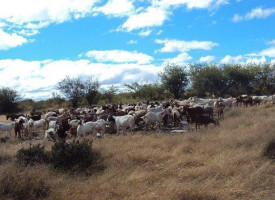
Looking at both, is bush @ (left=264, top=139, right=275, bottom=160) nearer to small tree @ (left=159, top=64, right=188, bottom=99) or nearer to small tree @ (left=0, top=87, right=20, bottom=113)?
small tree @ (left=159, top=64, right=188, bottom=99)

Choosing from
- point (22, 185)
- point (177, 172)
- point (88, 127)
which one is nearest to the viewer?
point (22, 185)

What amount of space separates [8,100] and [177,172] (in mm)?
50050

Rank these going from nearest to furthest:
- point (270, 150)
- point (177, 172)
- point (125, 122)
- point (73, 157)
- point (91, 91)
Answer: point (177, 172), point (270, 150), point (73, 157), point (125, 122), point (91, 91)

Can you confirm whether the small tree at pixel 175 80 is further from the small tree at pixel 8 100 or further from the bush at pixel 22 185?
the bush at pixel 22 185

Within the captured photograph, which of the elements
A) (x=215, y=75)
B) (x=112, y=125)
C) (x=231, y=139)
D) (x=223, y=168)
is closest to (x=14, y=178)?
(x=223, y=168)

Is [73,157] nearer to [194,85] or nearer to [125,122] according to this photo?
[125,122]

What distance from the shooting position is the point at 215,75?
151ft

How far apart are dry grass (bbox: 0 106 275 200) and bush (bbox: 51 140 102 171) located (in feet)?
1.65

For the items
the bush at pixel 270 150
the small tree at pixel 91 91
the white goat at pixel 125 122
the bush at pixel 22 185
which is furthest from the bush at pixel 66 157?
the small tree at pixel 91 91

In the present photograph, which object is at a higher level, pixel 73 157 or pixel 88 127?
pixel 88 127

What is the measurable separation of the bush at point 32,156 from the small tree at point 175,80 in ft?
123

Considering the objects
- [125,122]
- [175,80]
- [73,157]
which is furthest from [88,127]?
[175,80]

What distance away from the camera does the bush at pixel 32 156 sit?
917 centimetres

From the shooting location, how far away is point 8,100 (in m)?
52.9
